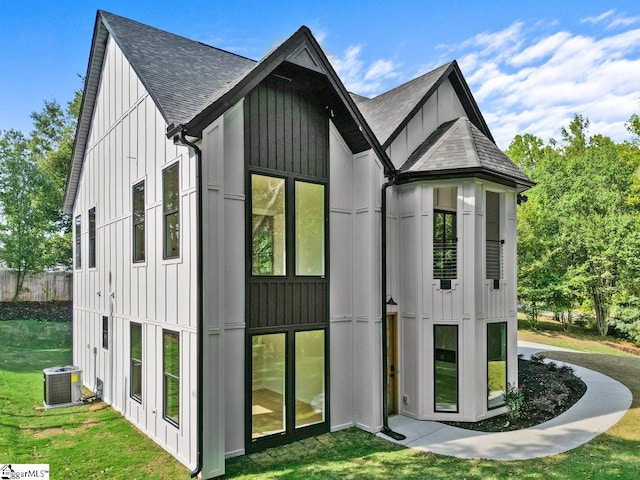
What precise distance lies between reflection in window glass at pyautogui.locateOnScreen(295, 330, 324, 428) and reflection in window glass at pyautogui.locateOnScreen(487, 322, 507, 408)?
395 centimetres

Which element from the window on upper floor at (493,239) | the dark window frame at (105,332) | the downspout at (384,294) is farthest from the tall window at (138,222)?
the window on upper floor at (493,239)

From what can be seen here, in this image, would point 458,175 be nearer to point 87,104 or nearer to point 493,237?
point 493,237

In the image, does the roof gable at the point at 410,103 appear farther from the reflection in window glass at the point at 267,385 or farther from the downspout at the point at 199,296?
the reflection in window glass at the point at 267,385

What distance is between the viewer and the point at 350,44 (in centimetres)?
1501

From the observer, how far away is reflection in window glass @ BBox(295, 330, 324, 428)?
7937 millimetres

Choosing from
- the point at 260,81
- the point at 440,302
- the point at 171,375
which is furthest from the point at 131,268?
the point at 440,302

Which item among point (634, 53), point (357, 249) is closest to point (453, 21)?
point (357, 249)

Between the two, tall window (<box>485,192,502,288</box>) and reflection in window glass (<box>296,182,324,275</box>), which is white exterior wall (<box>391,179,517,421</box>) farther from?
reflection in window glass (<box>296,182,324,275</box>)

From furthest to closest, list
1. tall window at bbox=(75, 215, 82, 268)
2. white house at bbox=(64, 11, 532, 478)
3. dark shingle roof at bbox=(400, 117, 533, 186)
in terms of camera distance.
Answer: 1. tall window at bbox=(75, 215, 82, 268)
2. dark shingle roof at bbox=(400, 117, 533, 186)
3. white house at bbox=(64, 11, 532, 478)

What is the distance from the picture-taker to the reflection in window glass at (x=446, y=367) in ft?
29.8

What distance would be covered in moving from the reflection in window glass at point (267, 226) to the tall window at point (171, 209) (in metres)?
1.32

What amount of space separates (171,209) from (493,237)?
7397 mm

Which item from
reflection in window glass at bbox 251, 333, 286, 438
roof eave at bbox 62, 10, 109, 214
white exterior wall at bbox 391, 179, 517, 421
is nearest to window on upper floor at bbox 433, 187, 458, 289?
white exterior wall at bbox 391, 179, 517, 421

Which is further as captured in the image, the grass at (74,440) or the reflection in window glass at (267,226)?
the reflection in window glass at (267,226)
